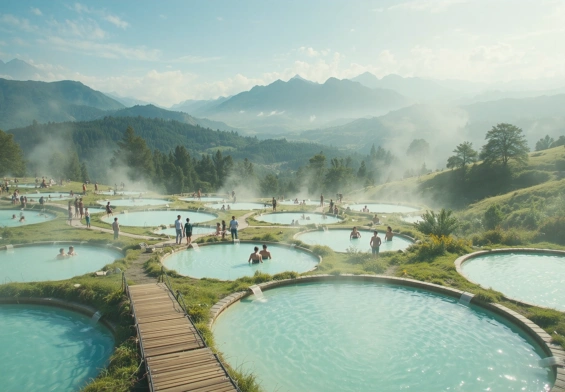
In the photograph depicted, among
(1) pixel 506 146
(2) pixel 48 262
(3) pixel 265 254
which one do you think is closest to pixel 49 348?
(2) pixel 48 262

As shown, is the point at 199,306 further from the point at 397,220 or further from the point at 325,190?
the point at 325,190

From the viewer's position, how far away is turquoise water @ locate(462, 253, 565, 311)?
13.9m

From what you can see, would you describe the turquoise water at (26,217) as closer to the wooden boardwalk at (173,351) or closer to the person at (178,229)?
the person at (178,229)

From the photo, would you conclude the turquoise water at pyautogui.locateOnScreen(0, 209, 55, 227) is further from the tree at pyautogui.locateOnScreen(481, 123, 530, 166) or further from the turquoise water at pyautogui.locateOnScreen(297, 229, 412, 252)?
the tree at pyautogui.locateOnScreen(481, 123, 530, 166)

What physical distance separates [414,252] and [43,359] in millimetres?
15504

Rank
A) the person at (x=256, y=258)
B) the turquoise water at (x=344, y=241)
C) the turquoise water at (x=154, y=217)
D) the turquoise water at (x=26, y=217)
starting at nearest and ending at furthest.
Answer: the person at (x=256, y=258), the turquoise water at (x=344, y=241), the turquoise water at (x=26, y=217), the turquoise water at (x=154, y=217)

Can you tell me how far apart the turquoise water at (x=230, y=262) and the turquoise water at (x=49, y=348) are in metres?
6.08

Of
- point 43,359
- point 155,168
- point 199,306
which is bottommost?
point 43,359

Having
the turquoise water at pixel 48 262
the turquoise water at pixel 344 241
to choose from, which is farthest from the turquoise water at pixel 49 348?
the turquoise water at pixel 344 241

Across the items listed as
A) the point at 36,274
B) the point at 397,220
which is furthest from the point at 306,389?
the point at 397,220

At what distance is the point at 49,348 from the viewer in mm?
10328

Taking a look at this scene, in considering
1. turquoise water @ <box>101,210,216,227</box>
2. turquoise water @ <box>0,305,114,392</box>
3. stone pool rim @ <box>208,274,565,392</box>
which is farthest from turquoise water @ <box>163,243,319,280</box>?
turquoise water @ <box>101,210,216,227</box>

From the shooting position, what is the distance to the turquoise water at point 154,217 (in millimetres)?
32719

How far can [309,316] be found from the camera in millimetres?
12297
